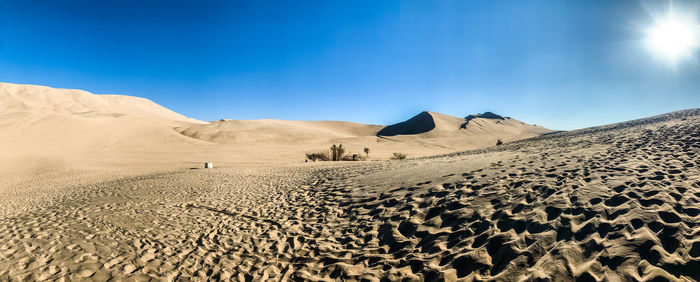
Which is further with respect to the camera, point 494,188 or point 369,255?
point 494,188

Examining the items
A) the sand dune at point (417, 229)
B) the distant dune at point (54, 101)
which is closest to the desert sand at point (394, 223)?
the sand dune at point (417, 229)

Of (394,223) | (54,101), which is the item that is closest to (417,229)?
(394,223)

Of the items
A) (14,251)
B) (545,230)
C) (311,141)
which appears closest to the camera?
(545,230)

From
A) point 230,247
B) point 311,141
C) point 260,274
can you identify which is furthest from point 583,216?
point 311,141

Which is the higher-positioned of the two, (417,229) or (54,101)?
(54,101)

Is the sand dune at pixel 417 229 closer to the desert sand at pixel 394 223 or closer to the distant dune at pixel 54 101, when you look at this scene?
the desert sand at pixel 394 223

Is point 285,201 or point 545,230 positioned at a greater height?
point 545,230

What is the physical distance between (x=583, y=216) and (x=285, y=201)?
575 centimetres

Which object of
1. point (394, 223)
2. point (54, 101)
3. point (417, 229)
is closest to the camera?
point (417, 229)

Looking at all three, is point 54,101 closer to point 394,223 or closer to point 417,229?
point 394,223

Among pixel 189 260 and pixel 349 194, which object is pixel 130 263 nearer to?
pixel 189 260

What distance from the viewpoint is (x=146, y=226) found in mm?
5402

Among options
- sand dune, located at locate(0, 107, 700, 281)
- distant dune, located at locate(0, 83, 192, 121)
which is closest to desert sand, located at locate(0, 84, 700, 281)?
sand dune, located at locate(0, 107, 700, 281)

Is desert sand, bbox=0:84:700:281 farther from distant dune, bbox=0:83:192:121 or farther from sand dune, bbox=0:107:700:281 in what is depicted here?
distant dune, bbox=0:83:192:121
